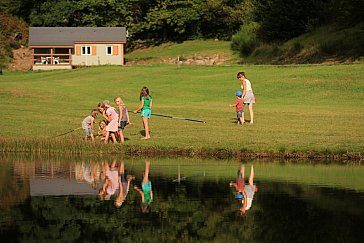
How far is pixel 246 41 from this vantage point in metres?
85.9

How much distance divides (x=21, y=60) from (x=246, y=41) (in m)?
26.4

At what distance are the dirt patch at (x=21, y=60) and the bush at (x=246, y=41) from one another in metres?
22.5

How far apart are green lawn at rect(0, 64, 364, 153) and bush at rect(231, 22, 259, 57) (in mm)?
21536

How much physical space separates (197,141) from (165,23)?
268ft

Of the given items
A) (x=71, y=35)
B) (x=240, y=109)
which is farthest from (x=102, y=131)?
(x=71, y=35)

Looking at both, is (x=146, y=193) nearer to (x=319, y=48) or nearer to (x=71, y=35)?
(x=319, y=48)

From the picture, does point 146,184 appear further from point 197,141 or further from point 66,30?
point 66,30

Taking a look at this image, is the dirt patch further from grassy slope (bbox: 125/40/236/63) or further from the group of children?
the group of children

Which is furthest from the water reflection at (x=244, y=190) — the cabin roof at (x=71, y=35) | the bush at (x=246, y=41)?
the cabin roof at (x=71, y=35)

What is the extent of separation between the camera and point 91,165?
22.7 m

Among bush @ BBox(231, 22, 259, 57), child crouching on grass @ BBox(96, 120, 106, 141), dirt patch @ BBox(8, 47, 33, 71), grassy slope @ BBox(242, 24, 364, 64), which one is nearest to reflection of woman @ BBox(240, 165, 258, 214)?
child crouching on grass @ BBox(96, 120, 106, 141)

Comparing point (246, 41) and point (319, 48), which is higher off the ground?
point (246, 41)

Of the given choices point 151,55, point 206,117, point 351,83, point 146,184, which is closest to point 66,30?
point 151,55

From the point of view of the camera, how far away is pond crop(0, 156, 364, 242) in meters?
13.7
